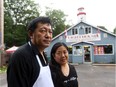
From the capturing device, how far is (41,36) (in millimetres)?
1786

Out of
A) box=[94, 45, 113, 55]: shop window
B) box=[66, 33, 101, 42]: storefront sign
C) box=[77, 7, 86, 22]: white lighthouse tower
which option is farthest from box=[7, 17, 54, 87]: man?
box=[77, 7, 86, 22]: white lighthouse tower

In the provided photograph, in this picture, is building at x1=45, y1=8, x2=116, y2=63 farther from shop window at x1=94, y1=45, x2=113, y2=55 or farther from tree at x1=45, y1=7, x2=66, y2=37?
tree at x1=45, y1=7, x2=66, y2=37

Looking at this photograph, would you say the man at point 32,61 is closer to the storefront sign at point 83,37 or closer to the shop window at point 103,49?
the shop window at point 103,49

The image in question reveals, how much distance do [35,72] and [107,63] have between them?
918 inches

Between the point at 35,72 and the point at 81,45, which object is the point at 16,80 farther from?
the point at 81,45

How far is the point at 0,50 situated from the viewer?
20625mm

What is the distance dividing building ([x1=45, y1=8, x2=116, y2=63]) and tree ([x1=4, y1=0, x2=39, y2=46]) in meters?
9.04

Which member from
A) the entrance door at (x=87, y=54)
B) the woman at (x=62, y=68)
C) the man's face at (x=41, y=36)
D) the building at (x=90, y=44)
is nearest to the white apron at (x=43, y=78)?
the man's face at (x=41, y=36)

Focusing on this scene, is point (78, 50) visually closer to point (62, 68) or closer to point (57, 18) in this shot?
point (57, 18)

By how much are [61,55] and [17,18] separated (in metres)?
33.1

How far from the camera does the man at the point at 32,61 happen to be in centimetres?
154

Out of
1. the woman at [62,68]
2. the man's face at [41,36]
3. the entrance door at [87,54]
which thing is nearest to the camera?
the man's face at [41,36]

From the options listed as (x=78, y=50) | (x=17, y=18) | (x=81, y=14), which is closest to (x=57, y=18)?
(x=17, y=18)

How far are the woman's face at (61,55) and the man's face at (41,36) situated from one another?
0.94 meters
